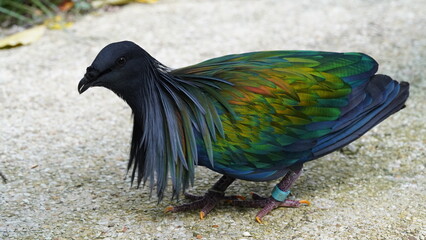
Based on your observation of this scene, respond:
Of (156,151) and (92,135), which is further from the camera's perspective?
(92,135)

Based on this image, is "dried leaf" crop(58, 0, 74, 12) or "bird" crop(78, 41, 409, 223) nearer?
"bird" crop(78, 41, 409, 223)

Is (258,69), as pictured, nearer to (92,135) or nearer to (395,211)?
(395,211)

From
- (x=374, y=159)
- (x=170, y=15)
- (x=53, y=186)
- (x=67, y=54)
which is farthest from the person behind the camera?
(x=170, y=15)

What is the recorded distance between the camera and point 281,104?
3.15m

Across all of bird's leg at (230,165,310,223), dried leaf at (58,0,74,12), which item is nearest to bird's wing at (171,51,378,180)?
bird's leg at (230,165,310,223)

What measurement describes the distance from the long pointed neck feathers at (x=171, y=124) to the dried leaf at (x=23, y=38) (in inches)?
118

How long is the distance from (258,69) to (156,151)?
702 millimetres

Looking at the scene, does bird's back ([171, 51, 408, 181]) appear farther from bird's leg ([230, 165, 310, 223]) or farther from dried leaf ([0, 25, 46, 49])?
dried leaf ([0, 25, 46, 49])

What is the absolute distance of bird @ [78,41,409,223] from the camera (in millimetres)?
3094

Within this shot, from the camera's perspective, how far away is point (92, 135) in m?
4.40

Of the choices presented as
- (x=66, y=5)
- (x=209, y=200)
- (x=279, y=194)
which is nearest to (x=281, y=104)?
(x=279, y=194)

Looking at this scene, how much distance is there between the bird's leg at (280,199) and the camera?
10.9ft

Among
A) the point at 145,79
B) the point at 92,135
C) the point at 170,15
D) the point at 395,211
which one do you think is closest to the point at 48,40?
the point at 170,15

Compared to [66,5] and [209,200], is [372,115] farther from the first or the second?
[66,5]
